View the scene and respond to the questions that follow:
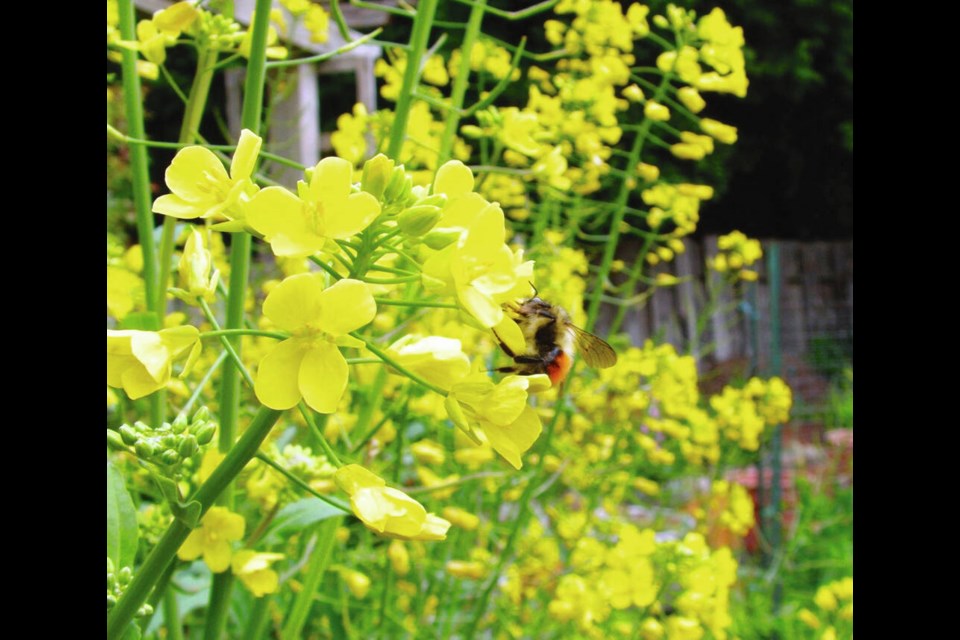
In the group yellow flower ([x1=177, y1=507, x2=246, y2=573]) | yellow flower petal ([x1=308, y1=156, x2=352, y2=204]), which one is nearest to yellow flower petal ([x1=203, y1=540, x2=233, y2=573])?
yellow flower ([x1=177, y1=507, x2=246, y2=573])

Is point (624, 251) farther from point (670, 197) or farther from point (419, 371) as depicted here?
point (419, 371)

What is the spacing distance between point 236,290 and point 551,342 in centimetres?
31

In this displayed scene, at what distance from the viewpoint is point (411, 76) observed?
2.48ft

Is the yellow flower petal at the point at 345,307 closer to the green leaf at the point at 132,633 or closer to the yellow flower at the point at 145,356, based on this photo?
the yellow flower at the point at 145,356

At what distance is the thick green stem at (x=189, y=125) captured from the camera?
705 millimetres

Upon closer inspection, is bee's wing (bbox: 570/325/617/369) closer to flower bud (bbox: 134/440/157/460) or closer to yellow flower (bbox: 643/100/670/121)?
flower bud (bbox: 134/440/157/460)

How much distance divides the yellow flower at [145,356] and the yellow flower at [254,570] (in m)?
0.23

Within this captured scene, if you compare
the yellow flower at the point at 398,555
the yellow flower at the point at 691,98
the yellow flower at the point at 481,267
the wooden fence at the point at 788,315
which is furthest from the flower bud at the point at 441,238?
the wooden fence at the point at 788,315

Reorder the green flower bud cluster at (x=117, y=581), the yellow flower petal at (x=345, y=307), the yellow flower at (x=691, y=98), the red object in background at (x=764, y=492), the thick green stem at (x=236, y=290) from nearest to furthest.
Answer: the yellow flower petal at (x=345, y=307) < the green flower bud cluster at (x=117, y=581) < the thick green stem at (x=236, y=290) < the yellow flower at (x=691, y=98) < the red object in background at (x=764, y=492)

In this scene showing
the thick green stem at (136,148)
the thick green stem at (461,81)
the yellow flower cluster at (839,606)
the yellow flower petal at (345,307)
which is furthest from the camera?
the yellow flower cluster at (839,606)

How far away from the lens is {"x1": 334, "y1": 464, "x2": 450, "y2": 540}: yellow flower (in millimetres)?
407

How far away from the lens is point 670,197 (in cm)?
156
